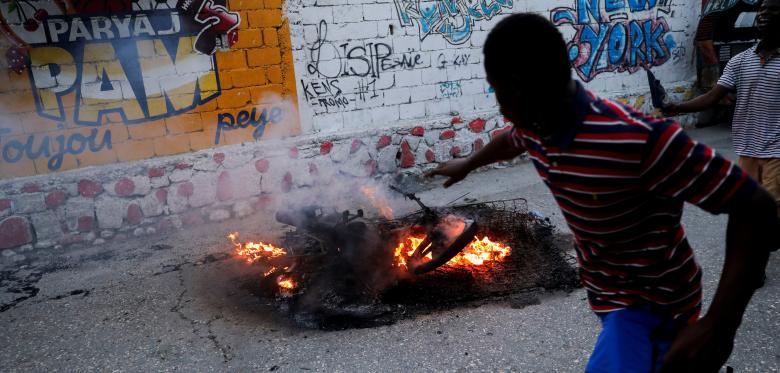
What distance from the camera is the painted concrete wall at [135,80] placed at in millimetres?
5727

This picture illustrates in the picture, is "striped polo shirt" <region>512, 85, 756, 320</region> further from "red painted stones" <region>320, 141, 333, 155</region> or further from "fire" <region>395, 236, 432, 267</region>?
"red painted stones" <region>320, 141, 333, 155</region>

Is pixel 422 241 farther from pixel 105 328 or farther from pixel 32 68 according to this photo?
pixel 32 68

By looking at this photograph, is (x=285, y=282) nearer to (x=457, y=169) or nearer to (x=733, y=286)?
(x=457, y=169)

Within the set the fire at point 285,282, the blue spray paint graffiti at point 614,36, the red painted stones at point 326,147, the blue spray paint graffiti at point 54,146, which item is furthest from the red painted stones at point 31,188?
the blue spray paint graffiti at point 614,36

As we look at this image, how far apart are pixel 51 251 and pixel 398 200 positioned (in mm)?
4336

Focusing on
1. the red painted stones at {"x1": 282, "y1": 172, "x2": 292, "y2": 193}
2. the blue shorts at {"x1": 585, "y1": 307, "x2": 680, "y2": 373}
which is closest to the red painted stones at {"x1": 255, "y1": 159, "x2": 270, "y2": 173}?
the red painted stones at {"x1": 282, "y1": 172, "x2": 292, "y2": 193}

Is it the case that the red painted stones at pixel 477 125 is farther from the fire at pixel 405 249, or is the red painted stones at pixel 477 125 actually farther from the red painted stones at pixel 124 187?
the red painted stones at pixel 124 187

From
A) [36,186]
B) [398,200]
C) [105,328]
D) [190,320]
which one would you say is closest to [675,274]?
[190,320]

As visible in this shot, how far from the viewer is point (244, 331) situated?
13.2 feet

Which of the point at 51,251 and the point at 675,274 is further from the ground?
the point at 675,274

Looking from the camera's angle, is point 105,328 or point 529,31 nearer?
point 529,31

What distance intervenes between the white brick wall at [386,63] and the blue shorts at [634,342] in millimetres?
5985

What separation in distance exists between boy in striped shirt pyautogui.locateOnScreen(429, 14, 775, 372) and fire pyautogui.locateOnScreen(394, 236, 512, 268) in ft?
8.99

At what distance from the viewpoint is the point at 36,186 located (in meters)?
5.81
